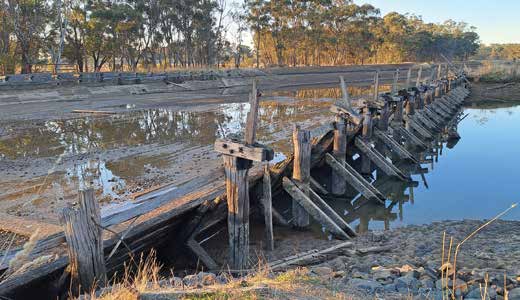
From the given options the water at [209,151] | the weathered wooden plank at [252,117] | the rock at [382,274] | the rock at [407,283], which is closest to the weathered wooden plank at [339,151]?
the water at [209,151]

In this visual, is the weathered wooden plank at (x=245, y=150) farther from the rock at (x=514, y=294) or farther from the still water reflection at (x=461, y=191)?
the still water reflection at (x=461, y=191)

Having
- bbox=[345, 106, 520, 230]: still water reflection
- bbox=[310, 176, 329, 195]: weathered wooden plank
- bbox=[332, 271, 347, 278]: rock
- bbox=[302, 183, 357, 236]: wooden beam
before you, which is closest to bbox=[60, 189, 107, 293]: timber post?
bbox=[332, 271, 347, 278]: rock

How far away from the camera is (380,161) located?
41.0 feet

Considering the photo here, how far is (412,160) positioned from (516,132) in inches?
484

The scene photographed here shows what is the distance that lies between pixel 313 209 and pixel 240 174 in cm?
241

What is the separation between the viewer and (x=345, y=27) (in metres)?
Result: 74.7

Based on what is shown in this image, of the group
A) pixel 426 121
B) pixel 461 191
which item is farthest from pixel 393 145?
pixel 426 121

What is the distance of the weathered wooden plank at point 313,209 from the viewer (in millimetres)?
8273

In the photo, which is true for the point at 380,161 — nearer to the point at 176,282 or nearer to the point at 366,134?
the point at 366,134

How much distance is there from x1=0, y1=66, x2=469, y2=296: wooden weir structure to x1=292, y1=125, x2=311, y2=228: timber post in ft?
0.07

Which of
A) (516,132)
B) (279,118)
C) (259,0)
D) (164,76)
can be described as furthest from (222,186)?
(259,0)

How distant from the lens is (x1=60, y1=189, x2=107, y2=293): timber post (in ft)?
15.6

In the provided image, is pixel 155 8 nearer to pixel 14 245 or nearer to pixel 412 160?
pixel 412 160

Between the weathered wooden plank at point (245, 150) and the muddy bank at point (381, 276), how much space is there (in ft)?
5.39
